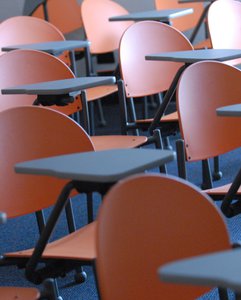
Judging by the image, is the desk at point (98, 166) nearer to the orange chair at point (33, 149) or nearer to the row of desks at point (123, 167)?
the row of desks at point (123, 167)

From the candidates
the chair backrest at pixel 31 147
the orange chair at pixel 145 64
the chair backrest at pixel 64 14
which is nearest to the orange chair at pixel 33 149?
the chair backrest at pixel 31 147

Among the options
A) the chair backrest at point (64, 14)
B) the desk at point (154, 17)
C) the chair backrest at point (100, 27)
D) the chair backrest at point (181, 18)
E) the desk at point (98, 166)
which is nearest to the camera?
the desk at point (98, 166)

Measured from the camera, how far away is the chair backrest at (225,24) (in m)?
4.77

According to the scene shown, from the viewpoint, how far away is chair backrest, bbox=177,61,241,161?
3.00 m

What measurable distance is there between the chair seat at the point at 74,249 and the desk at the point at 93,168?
19 centimetres

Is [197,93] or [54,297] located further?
[197,93]

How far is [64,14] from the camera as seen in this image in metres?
6.32

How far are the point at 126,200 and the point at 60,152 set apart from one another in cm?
88

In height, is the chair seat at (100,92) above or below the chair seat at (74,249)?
below

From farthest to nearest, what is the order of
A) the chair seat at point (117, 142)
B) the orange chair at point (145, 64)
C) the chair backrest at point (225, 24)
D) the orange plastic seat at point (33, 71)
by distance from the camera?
1. the chair backrest at point (225, 24)
2. the orange chair at point (145, 64)
3. the orange plastic seat at point (33, 71)
4. the chair seat at point (117, 142)

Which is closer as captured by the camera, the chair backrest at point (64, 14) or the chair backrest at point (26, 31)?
the chair backrest at point (26, 31)

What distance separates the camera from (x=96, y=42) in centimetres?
541

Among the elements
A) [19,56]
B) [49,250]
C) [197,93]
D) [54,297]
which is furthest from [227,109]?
[19,56]

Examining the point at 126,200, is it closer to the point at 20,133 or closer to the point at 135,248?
the point at 135,248
